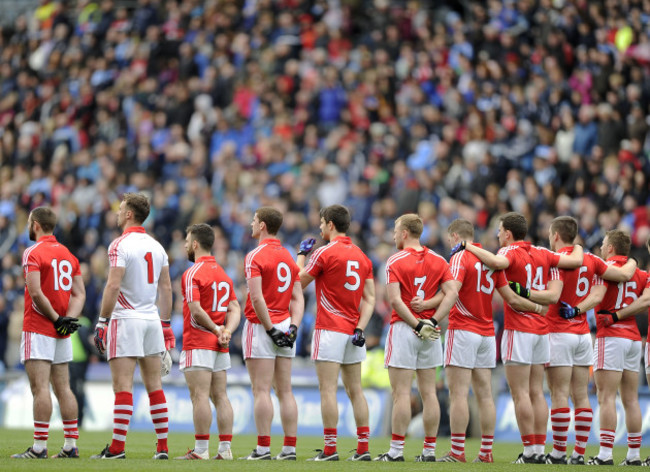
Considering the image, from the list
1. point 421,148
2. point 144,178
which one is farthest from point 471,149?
point 144,178

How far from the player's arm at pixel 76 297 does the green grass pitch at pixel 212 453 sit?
1.50m

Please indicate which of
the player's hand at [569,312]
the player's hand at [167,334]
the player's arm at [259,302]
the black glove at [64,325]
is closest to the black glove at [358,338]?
the player's arm at [259,302]

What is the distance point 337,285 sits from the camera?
1177 cm

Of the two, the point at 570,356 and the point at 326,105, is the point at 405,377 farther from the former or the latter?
the point at 326,105

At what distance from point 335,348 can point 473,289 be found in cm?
166

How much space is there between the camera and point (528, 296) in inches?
467

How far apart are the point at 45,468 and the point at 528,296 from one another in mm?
5401

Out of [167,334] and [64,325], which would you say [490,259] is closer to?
[167,334]

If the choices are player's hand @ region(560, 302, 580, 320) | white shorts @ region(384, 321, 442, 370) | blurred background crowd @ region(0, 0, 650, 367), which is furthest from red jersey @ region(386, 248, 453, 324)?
blurred background crowd @ region(0, 0, 650, 367)

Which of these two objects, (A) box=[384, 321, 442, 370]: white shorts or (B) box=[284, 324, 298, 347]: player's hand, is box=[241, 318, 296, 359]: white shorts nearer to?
(B) box=[284, 324, 298, 347]: player's hand

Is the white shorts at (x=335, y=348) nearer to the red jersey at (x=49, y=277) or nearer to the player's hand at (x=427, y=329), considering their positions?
the player's hand at (x=427, y=329)

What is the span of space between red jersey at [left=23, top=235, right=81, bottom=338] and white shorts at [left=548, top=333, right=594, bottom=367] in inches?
208

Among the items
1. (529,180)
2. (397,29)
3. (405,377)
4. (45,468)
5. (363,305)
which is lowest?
(45,468)

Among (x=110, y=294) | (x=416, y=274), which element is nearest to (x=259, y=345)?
(x=110, y=294)
